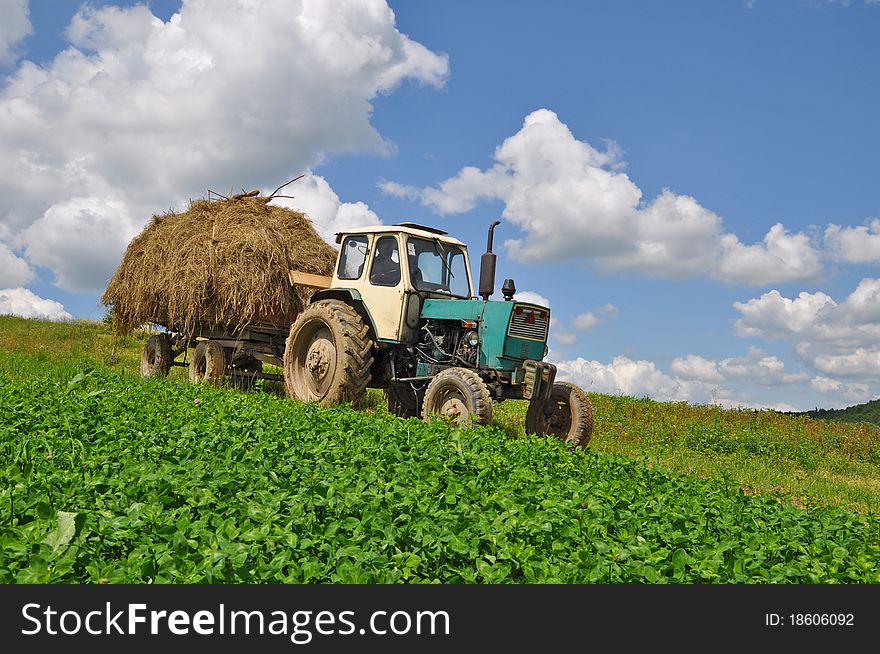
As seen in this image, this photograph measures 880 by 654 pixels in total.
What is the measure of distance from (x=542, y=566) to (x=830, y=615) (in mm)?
1442

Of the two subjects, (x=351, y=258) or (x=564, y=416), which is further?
(x=351, y=258)

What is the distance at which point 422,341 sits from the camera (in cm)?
1021

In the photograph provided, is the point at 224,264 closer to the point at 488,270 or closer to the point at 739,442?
the point at 488,270

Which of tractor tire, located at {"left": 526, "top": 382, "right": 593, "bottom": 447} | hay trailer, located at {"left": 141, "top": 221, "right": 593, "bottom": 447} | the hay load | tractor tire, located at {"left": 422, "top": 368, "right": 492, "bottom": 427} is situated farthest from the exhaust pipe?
the hay load

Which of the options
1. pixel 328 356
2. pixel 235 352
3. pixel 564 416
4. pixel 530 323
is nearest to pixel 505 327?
pixel 530 323

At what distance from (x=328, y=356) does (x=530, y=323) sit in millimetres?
3067

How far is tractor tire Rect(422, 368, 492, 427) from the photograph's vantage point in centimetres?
836

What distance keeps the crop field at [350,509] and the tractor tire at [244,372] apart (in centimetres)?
389

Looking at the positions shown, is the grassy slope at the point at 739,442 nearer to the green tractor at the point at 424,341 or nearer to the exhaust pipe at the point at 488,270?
the green tractor at the point at 424,341

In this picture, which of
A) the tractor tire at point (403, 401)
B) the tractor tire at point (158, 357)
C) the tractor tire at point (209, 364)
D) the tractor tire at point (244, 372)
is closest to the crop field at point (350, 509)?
the tractor tire at point (403, 401)

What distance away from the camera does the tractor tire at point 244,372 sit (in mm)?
12641

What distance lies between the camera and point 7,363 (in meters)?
16.0

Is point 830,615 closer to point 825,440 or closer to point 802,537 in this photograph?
point 802,537

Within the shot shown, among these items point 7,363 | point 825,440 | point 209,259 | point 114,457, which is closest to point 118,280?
point 209,259
